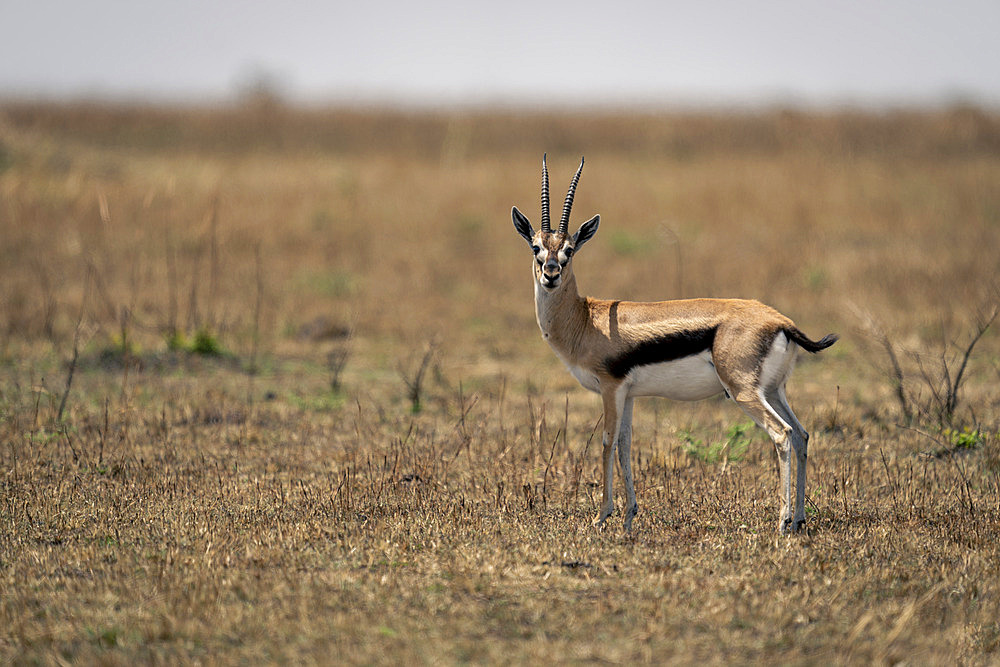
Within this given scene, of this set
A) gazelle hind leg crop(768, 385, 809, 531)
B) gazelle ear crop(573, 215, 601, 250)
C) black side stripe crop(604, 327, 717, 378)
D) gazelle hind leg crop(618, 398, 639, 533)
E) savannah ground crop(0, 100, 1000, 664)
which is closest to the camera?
savannah ground crop(0, 100, 1000, 664)

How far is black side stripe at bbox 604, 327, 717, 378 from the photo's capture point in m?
6.25

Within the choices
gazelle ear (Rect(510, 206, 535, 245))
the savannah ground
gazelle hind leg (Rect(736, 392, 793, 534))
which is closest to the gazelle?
gazelle hind leg (Rect(736, 392, 793, 534))

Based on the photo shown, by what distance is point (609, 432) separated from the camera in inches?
253

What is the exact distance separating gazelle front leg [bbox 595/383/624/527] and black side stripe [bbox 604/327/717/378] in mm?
159

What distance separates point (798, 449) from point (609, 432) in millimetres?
1288

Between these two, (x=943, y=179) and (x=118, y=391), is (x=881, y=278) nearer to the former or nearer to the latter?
(x=943, y=179)

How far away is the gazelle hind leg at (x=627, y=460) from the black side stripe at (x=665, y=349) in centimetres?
38

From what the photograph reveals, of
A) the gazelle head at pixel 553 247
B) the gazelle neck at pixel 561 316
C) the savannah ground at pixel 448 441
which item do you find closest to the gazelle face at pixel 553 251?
the gazelle head at pixel 553 247

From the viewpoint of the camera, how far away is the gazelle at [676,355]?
612 cm

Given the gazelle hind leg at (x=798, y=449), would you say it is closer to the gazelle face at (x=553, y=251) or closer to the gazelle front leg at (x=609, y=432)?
the gazelle front leg at (x=609, y=432)

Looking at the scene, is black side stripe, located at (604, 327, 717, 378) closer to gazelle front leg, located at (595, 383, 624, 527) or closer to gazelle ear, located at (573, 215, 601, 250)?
gazelle front leg, located at (595, 383, 624, 527)

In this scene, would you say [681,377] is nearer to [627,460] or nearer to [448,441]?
[627,460]

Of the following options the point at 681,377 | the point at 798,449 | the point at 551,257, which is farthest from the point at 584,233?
the point at 798,449

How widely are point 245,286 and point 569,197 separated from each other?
1042cm
